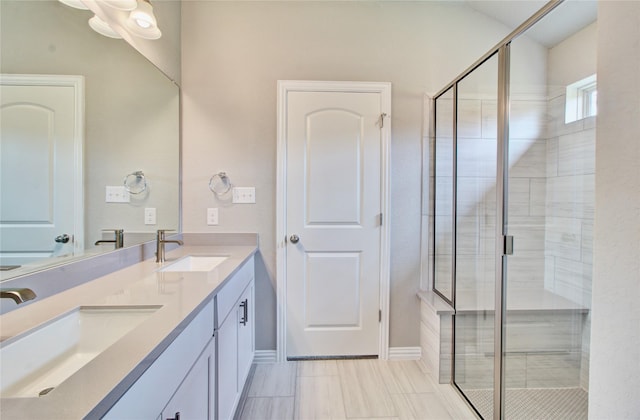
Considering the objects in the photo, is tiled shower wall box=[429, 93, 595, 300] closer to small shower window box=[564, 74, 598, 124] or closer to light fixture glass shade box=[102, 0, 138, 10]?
small shower window box=[564, 74, 598, 124]

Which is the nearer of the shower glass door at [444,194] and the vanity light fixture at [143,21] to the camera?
the vanity light fixture at [143,21]

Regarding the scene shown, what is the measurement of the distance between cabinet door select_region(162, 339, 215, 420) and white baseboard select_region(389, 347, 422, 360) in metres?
1.49

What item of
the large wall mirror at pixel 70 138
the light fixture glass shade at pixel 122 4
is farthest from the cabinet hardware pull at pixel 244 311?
the light fixture glass shade at pixel 122 4

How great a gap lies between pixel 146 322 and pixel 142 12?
1661mm

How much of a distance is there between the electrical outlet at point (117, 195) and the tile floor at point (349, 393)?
138 centimetres

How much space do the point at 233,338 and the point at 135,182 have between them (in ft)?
3.54

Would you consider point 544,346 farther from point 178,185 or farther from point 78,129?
point 78,129

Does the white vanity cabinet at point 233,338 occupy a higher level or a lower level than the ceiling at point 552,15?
lower

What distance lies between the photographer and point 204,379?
107cm

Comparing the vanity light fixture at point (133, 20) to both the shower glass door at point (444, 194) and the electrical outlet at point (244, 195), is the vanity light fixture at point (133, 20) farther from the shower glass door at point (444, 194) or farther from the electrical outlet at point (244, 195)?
the shower glass door at point (444, 194)

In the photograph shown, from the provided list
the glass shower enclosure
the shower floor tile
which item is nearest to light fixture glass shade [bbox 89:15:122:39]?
the glass shower enclosure

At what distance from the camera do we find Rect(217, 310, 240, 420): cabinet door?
1.25m

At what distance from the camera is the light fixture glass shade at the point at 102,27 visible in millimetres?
1351

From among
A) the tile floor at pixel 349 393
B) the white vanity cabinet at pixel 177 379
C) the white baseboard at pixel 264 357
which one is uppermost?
the white vanity cabinet at pixel 177 379
